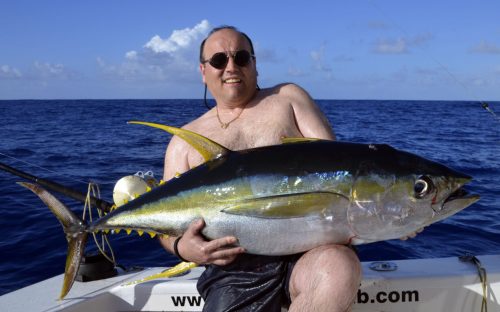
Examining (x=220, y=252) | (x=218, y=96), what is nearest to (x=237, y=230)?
(x=220, y=252)

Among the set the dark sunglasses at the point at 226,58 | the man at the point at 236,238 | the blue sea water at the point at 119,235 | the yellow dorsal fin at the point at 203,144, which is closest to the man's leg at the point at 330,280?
the man at the point at 236,238

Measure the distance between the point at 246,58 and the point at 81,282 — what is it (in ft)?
6.35

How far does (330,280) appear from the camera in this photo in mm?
2240

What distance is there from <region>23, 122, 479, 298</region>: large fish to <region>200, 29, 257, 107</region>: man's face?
2.48 feet

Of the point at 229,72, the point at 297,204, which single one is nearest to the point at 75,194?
the point at 229,72

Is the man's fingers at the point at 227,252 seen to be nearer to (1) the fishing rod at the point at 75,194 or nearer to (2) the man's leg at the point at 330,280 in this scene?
(2) the man's leg at the point at 330,280

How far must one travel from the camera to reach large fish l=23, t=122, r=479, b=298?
2.10 metres

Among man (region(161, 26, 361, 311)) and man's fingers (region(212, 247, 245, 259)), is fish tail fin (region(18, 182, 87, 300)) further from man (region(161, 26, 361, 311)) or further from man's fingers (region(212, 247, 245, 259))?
man's fingers (region(212, 247, 245, 259))

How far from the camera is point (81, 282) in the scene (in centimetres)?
333

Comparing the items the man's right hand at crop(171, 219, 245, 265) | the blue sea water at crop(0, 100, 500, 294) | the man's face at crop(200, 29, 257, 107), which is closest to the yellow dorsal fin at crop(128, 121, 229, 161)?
the man's right hand at crop(171, 219, 245, 265)

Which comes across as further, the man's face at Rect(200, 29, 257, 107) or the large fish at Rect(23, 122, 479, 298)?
the man's face at Rect(200, 29, 257, 107)

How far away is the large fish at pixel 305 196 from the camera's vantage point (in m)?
2.10

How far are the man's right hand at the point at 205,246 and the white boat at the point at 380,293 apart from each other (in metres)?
0.89

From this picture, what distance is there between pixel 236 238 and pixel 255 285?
0.47m
